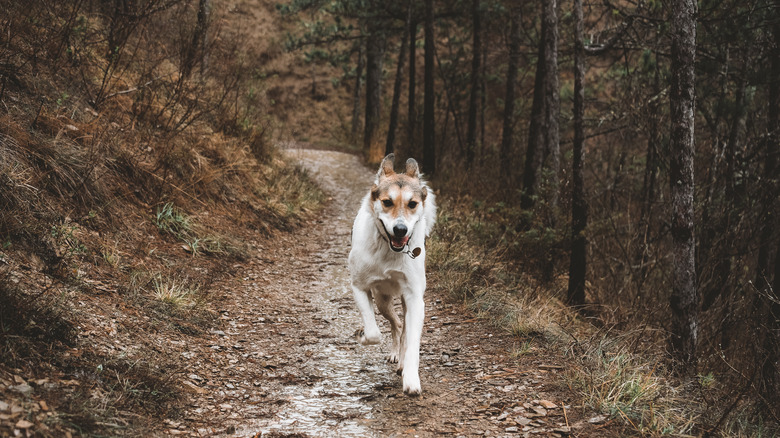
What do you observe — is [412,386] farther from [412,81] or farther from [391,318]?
[412,81]

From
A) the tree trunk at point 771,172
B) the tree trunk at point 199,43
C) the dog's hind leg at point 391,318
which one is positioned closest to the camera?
the dog's hind leg at point 391,318

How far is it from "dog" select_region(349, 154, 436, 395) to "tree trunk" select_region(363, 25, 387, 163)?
47.9ft

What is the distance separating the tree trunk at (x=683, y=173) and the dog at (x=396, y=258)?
350 cm

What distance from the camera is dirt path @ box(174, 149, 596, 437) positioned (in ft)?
12.5

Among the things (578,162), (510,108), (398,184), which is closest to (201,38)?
(398,184)

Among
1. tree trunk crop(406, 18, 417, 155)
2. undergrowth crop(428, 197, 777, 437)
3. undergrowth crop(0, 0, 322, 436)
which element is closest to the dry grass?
undergrowth crop(428, 197, 777, 437)

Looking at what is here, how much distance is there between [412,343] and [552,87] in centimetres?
759

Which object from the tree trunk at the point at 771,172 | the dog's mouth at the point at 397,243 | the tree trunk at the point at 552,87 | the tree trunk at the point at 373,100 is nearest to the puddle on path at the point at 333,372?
the dog's mouth at the point at 397,243

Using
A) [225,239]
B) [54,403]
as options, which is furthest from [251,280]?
[54,403]

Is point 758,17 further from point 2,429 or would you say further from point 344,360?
point 2,429

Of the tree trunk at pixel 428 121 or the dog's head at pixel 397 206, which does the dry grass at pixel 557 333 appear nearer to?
the dog's head at pixel 397 206

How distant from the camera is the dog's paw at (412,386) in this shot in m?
4.04

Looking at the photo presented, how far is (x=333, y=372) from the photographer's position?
4.91 m

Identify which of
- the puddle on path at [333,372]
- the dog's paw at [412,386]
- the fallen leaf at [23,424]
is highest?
the fallen leaf at [23,424]
